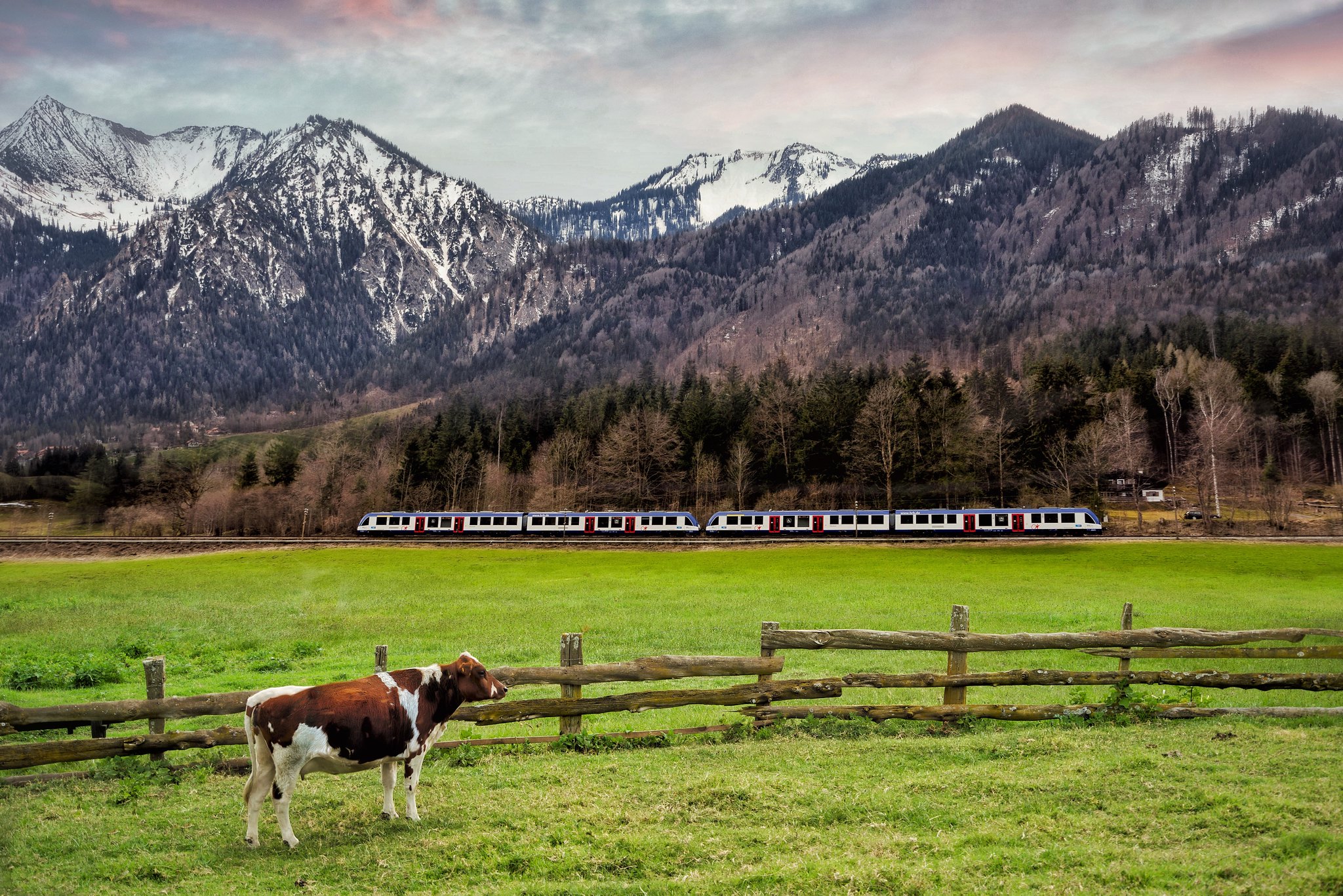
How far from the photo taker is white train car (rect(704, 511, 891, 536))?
241 feet

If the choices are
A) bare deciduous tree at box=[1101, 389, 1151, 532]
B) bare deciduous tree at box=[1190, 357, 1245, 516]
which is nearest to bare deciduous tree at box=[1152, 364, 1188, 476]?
bare deciduous tree at box=[1190, 357, 1245, 516]

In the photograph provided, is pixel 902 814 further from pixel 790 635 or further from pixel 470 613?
pixel 470 613

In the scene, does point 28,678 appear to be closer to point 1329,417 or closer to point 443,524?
point 443,524

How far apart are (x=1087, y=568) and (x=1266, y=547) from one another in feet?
50.3

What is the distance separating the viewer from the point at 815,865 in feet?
23.9

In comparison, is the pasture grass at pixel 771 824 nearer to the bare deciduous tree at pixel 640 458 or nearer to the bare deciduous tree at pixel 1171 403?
the bare deciduous tree at pixel 640 458

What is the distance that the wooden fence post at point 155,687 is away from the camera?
1153 centimetres

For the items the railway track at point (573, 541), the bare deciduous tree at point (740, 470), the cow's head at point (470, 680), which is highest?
the bare deciduous tree at point (740, 470)

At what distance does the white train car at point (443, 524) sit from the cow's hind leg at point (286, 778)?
71599 millimetres

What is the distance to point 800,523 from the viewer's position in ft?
244

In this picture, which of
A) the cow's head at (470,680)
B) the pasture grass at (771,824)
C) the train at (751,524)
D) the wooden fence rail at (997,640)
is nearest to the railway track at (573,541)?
the train at (751,524)

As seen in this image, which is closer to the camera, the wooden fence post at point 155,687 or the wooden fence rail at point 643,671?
the wooden fence post at point 155,687

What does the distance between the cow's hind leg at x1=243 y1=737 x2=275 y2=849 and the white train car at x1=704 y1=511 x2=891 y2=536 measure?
→ 2637 inches

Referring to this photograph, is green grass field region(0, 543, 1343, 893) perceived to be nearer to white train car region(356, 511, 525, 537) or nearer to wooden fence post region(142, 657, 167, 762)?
wooden fence post region(142, 657, 167, 762)
